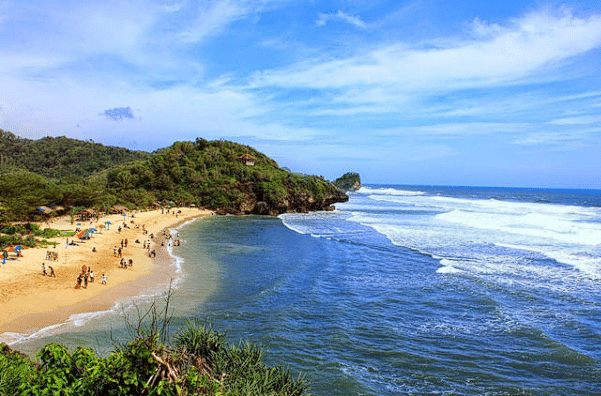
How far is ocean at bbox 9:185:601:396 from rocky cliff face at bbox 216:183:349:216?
96.3ft

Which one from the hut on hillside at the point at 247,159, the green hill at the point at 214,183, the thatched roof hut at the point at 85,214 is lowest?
the thatched roof hut at the point at 85,214

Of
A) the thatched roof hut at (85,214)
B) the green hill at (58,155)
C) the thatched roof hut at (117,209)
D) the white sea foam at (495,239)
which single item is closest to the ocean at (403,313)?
the white sea foam at (495,239)

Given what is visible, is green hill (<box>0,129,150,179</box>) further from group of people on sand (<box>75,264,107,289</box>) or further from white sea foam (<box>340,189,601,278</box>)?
group of people on sand (<box>75,264,107,289</box>)

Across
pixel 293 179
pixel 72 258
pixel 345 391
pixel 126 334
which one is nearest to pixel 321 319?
pixel 345 391

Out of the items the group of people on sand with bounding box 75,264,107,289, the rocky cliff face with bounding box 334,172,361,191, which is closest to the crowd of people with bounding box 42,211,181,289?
the group of people on sand with bounding box 75,264,107,289

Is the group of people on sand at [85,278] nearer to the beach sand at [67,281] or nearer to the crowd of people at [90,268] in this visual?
the crowd of people at [90,268]

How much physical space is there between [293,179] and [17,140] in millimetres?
102908

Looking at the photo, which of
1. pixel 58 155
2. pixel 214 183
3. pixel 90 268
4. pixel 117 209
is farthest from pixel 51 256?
pixel 58 155

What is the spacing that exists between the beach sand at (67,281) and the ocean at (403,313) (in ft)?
4.24

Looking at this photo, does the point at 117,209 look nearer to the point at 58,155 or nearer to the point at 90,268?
the point at 90,268

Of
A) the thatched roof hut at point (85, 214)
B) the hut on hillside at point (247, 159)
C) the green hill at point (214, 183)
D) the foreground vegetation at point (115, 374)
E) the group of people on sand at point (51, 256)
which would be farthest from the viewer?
the hut on hillside at point (247, 159)

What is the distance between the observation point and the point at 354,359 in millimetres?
13328

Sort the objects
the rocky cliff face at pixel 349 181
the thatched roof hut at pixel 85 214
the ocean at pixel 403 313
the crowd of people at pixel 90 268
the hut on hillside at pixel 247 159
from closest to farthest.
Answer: the ocean at pixel 403 313
the crowd of people at pixel 90 268
the thatched roof hut at pixel 85 214
the hut on hillside at pixel 247 159
the rocky cliff face at pixel 349 181

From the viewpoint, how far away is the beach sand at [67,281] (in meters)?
16.1
